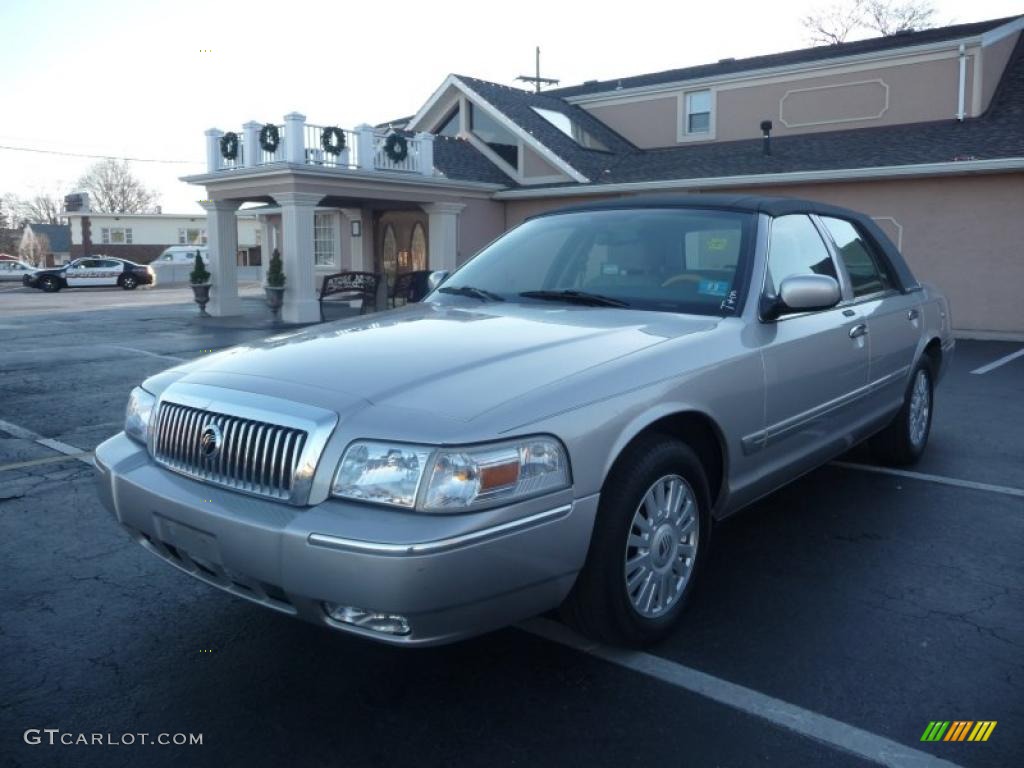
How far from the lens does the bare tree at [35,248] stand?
68875 mm

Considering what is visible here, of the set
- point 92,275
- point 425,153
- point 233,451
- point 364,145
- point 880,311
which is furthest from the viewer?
point 92,275

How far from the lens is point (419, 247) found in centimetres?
2266

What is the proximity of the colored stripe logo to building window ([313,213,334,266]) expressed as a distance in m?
23.9

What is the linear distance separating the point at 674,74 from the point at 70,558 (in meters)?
22.5

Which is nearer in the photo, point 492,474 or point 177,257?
point 492,474

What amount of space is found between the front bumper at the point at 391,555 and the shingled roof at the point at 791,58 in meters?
18.6

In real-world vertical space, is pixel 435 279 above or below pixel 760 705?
above

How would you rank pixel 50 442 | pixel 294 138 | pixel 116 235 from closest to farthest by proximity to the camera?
pixel 50 442, pixel 294 138, pixel 116 235

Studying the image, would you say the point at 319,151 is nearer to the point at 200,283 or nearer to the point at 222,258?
the point at 222,258

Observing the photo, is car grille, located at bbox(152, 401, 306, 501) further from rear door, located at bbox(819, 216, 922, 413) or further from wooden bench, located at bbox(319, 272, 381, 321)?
wooden bench, located at bbox(319, 272, 381, 321)

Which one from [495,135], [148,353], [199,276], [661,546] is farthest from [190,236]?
[661,546]

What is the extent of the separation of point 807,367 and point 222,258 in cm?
1820

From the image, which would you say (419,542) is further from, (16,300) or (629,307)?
(16,300)

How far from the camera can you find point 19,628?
11.8 feet
